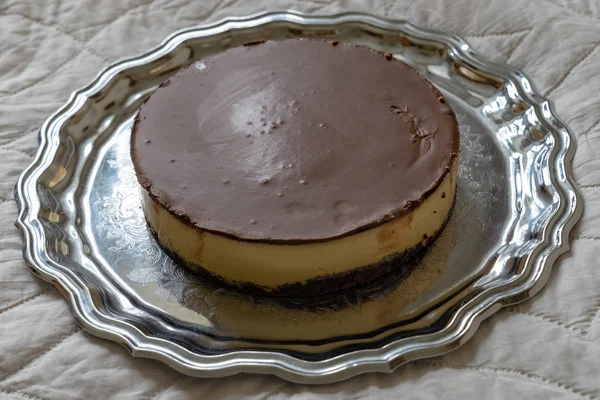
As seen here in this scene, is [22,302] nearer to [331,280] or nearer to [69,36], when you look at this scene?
[331,280]

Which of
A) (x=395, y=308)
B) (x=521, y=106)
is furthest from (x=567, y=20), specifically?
(x=395, y=308)

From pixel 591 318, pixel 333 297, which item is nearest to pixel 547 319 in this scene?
pixel 591 318

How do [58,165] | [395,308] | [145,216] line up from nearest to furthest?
[395,308]
[145,216]
[58,165]

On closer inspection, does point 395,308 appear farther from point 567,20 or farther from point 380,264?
point 567,20

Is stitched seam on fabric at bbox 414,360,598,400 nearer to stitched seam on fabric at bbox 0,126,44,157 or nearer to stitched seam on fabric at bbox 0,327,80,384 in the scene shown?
stitched seam on fabric at bbox 0,327,80,384

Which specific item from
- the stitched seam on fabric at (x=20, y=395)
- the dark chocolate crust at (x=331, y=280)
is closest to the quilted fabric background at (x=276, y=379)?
the stitched seam on fabric at (x=20, y=395)

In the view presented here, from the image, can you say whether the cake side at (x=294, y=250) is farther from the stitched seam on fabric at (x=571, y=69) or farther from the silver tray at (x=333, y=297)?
the stitched seam on fabric at (x=571, y=69)

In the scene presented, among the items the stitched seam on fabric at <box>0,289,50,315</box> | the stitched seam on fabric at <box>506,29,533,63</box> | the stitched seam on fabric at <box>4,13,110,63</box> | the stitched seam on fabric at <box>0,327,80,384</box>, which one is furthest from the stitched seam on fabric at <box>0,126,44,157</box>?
the stitched seam on fabric at <box>506,29,533,63</box>
